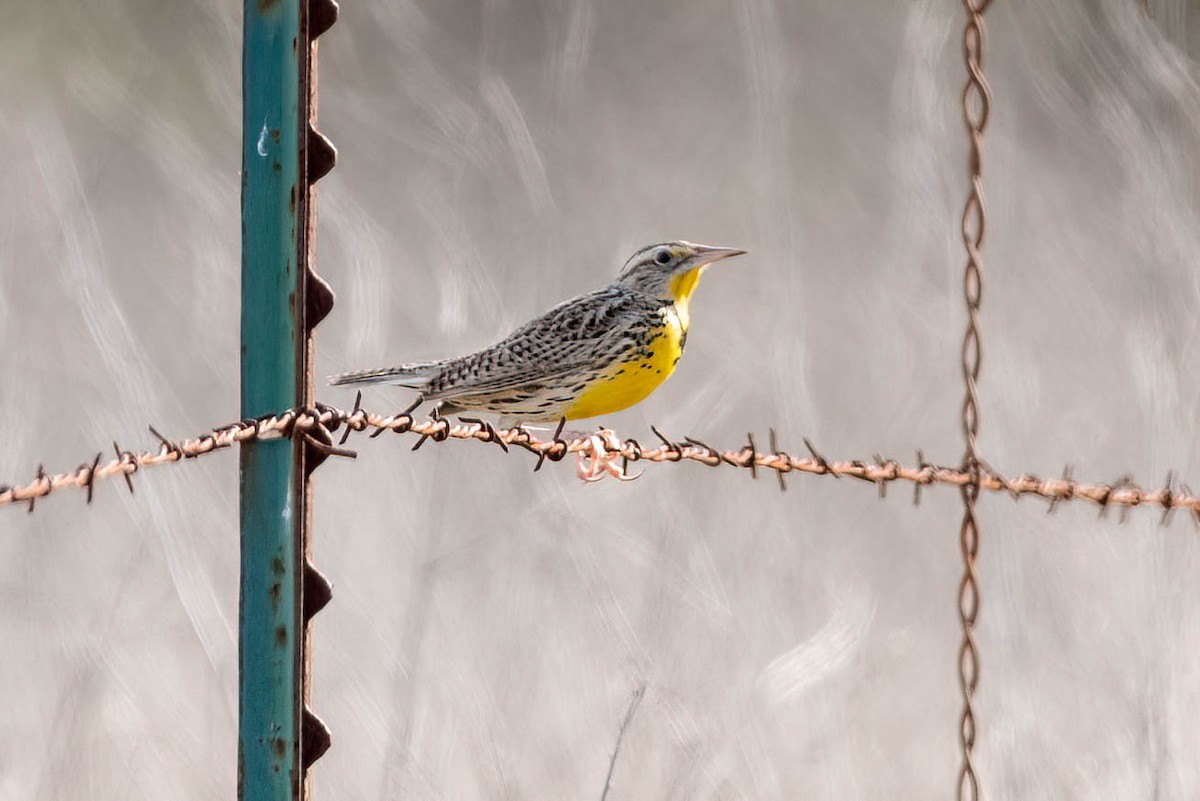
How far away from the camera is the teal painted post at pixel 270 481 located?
1.58m

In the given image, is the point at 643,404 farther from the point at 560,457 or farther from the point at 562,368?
the point at 560,457

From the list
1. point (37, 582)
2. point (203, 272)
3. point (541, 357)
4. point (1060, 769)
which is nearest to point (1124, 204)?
point (1060, 769)

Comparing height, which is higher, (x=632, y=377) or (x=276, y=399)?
(x=632, y=377)

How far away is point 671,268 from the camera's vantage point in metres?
3.52

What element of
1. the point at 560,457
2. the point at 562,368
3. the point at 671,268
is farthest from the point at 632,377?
the point at 560,457

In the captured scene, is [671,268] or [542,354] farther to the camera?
[671,268]

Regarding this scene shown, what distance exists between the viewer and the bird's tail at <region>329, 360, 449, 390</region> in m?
3.13

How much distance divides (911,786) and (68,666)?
6.08 ft

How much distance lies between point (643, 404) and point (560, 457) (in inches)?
66.3

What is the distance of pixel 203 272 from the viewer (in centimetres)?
376

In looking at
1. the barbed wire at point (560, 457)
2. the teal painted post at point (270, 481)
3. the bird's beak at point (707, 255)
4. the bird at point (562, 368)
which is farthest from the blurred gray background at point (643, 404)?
the teal painted post at point (270, 481)

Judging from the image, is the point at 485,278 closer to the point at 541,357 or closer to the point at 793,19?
the point at 541,357

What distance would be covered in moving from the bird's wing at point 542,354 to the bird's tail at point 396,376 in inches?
1.2

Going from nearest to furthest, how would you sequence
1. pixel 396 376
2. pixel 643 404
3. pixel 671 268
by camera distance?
pixel 396 376 → pixel 671 268 → pixel 643 404
